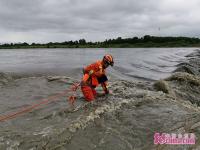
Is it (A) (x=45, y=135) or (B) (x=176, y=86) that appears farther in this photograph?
(B) (x=176, y=86)

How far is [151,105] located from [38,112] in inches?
157

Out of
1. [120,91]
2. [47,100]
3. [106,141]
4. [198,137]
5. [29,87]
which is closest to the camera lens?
[198,137]

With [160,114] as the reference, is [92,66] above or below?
above

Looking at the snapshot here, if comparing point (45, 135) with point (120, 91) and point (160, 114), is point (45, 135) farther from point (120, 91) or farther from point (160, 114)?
point (120, 91)

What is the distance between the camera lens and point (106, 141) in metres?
8.99

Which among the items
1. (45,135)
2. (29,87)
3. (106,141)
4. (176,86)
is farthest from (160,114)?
(29,87)

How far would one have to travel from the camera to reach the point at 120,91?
50.8 ft

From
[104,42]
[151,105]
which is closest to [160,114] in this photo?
[151,105]

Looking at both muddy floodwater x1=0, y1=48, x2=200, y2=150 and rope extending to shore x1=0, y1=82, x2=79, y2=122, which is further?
rope extending to shore x1=0, y1=82, x2=79, y2=122

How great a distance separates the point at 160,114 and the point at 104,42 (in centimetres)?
15266

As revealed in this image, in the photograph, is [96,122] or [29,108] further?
[29,108]

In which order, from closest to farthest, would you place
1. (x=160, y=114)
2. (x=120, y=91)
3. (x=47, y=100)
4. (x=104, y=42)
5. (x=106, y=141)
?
(x=106, y=141)
(x=160, y=114)
(x=47, y=100)
(x=120, y=91)
(x=104, y=42)

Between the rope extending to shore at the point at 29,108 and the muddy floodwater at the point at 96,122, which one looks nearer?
the muddy floodwater at the point at 96,122

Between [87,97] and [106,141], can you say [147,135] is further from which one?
[87,97]
